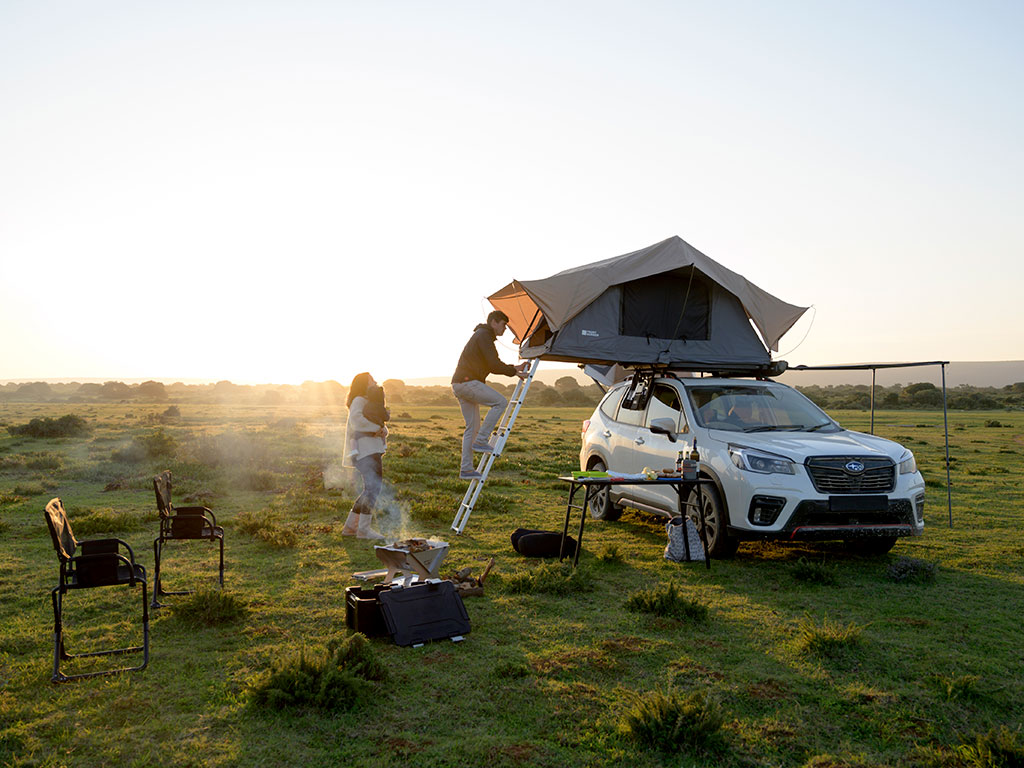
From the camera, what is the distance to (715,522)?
8.71 meters

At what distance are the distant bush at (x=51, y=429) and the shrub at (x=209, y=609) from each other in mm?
27843

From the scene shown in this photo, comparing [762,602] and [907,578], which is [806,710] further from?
[907,578]

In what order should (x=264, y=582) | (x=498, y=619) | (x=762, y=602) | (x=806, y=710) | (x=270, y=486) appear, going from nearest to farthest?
1. (x=806, y=710)
2. (x=498, y=619)
3. (x=762, y=602)
4. (x=264, y=582)
5. (x=270, y=486)

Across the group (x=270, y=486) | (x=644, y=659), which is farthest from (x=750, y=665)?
(x=270, y=486)

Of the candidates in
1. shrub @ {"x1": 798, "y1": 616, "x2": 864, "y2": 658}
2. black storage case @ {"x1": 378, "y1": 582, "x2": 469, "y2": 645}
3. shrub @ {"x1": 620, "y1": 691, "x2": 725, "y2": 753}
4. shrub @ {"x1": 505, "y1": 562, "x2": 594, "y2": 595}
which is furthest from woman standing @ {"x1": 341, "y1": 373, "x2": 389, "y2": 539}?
shrub @ {"x1": 620, "y1": 691, "x2": 725, "y2": 753}

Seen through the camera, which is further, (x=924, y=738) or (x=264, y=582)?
(x=264, y=582)

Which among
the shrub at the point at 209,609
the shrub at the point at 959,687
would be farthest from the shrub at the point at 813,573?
the shrub at the point at 209,609

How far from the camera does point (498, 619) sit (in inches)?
254

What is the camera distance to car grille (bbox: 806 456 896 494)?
8055mm

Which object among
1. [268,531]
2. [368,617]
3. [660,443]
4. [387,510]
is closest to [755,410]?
[660,443]

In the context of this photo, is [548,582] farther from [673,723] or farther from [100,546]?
[100,546]

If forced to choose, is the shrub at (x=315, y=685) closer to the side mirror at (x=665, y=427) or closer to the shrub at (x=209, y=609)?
the shrub at (x=209, y=609)

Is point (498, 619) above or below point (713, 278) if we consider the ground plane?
below

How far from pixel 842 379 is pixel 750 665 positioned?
700 ft
